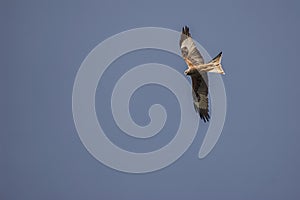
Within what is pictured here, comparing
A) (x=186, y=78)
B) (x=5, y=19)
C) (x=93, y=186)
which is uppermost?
(x=5, y=19)

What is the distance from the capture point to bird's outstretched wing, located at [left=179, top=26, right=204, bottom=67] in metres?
2.19

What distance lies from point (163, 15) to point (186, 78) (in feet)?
1.21

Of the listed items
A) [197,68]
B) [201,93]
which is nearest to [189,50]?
[197,68]

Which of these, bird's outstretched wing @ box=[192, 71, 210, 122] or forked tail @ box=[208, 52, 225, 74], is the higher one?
forked tail @ box=[208, 52, 225, 74]

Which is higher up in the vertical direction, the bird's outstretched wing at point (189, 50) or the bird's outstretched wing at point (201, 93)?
the bird's outstretched wing at point (189, 50)

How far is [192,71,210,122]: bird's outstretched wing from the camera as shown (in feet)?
7.24

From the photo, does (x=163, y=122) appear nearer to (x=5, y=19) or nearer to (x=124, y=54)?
(x=124, y=54)

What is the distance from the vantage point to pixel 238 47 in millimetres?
2410

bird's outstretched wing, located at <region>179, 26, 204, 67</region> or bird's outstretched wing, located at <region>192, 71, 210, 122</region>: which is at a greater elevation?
bird's outstretched wing, located at <region>179, 26, 204, 67</region>

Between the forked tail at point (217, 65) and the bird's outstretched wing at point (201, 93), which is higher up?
the forked tail at point (217, 65)

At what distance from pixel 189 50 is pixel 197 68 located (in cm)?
11

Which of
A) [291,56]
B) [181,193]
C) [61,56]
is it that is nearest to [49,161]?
[61,56]

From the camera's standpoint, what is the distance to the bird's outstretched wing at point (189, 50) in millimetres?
2186

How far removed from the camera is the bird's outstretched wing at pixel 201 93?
7.24 ft
